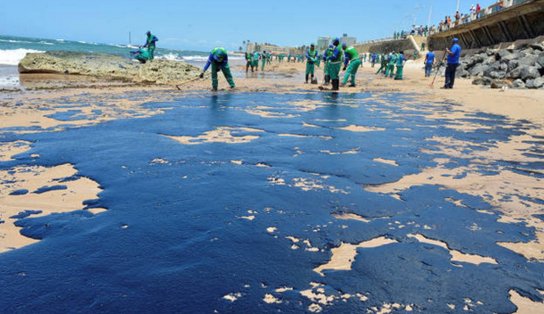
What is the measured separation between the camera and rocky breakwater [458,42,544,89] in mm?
13207

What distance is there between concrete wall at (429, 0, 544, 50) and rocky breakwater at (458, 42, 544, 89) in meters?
3.34

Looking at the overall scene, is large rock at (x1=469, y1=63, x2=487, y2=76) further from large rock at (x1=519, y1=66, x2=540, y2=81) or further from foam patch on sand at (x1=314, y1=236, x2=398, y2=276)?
A: foam patch on sand at (x1=314, y1=236, x2=398, y2=276)

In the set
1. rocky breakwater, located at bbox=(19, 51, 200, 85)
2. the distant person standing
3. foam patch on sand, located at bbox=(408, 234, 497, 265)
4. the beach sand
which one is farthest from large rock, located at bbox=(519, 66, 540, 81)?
foam patch on sand, located at bbox=(408, 234, 497, 265)

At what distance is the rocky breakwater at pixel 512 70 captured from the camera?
13207 millimetres

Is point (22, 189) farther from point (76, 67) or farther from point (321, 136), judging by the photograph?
point (76, 67)

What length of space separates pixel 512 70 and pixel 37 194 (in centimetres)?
1580

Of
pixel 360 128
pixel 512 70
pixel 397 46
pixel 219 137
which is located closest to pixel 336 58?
pixel 360 128

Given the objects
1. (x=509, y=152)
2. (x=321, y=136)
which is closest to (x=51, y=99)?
(x=321, y=136)

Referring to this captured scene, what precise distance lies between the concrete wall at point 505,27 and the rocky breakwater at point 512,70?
3341 mm

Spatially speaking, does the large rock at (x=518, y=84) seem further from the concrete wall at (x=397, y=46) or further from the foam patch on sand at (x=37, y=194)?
the concrete wall at (x=397, y=46)

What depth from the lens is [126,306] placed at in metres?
1.76

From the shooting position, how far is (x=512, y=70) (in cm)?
1451

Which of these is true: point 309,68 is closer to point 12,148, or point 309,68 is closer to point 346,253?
point 12,148

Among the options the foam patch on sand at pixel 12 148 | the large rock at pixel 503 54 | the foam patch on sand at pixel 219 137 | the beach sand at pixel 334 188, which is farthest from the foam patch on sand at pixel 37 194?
the large rock at pixel 503 54
